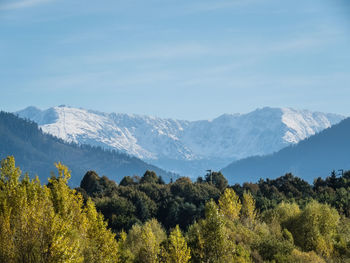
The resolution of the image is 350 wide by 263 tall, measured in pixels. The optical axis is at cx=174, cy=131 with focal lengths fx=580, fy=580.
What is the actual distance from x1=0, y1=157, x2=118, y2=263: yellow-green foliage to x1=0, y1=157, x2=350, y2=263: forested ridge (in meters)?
0.09

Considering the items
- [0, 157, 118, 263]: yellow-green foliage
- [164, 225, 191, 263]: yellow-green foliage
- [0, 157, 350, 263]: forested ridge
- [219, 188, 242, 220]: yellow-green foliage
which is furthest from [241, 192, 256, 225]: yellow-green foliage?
[0, 157, 118, 263]: yellow-green foliage

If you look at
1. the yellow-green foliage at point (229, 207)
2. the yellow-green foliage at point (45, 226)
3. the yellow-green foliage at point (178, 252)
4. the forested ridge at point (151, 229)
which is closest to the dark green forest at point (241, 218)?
the yellow-green foliage at point (229, 207)

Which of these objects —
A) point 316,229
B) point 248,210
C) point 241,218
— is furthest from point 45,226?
point 248,210

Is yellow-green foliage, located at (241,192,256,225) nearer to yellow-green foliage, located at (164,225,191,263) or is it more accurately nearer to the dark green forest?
the dark green forest

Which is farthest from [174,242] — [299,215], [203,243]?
[299,215]

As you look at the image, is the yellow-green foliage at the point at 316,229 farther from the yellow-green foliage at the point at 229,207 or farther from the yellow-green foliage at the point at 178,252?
the yellow-green foliage at the point at 178,252

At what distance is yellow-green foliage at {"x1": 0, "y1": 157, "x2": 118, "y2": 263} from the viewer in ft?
173

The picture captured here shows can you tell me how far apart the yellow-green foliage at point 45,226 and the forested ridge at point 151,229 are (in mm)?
91

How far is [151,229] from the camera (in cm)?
9262

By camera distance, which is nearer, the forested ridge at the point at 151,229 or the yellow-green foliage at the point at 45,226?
the yellow-green foliage at the point at 45,226

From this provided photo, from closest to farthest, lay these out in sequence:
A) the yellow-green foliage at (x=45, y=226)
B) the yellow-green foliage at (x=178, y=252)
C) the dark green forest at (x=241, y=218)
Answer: the yellow-green foliage at (x=45, y=226) → the yellow-green foliage at (x=178, y=252) → the dark green forest at (x=241, y=218)

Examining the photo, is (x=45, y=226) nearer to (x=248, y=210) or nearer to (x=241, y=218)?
(x=241, y=218)

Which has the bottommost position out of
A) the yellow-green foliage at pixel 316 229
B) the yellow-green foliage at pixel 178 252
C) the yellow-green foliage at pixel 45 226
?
the yellow-green foliage at pixel 316 229

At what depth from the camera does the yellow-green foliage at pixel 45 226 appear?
2082 inches
